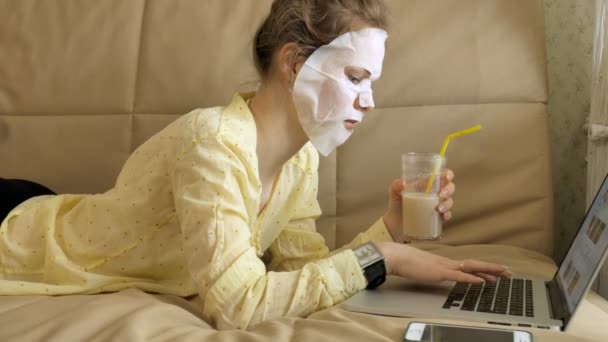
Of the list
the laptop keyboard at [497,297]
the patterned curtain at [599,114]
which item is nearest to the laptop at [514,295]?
the laptop keyboard at [497,297]

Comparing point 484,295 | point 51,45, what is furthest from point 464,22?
point 51,45

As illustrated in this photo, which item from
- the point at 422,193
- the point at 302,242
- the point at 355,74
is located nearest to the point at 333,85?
the point at 355,74

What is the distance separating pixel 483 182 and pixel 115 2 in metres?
1.08

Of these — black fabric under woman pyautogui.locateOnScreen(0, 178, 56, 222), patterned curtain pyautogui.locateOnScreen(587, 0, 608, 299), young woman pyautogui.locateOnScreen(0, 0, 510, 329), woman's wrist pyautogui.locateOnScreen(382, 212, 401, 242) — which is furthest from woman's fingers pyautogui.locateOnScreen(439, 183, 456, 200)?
black fabric under woman pyautogui.locateOnScreen(0, 178, 56, 222)

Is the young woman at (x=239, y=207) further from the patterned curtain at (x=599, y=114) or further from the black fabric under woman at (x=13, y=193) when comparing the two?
the patterned curtain at (x=599, y=114)

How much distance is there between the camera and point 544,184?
1.59 m

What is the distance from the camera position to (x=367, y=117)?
1.68m

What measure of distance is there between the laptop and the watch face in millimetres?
54

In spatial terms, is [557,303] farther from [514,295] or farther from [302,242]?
[302,242]

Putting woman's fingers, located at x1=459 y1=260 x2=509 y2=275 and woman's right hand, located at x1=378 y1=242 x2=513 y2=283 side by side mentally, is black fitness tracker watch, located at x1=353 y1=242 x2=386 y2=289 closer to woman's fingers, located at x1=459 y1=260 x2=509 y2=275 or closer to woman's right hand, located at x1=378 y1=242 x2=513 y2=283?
woman's right hand, located at x1=378 y1=242 x2=513 y2=283

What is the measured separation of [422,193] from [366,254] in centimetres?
23

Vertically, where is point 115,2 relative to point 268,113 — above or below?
above

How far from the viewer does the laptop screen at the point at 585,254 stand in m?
1.00

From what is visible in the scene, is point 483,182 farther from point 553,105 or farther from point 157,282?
point 157,282
